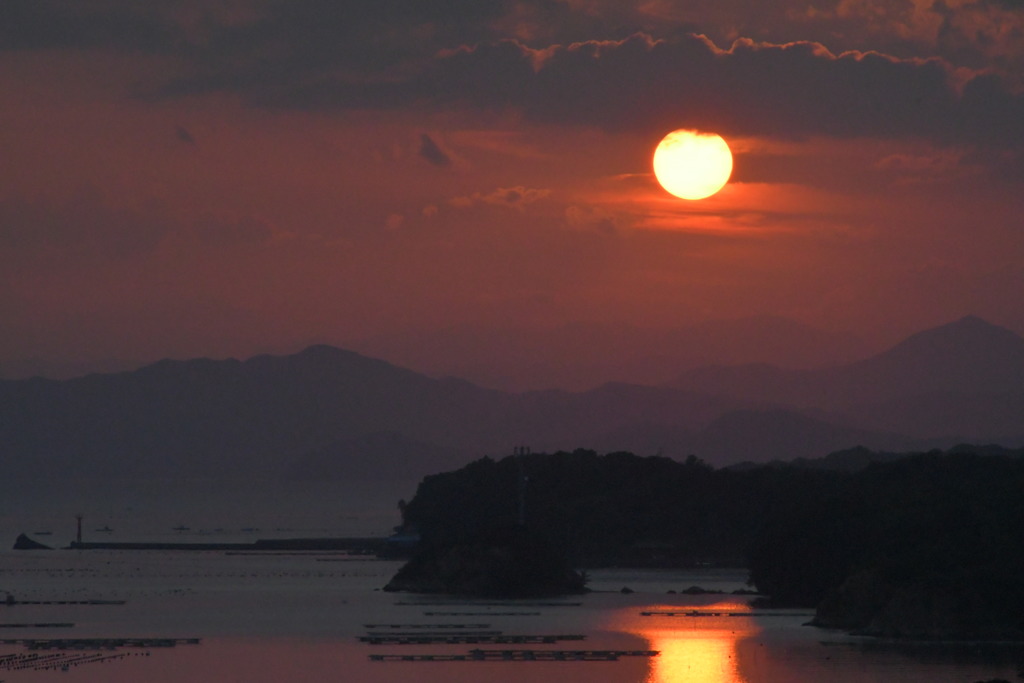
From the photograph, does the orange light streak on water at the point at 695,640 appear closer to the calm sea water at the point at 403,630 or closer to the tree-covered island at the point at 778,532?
the calm sea water at the point at 403,630

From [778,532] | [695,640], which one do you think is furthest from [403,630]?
[778,532]

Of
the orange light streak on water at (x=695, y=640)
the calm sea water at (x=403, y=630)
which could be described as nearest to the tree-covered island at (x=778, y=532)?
the calm sea water at (x=403, y=630)

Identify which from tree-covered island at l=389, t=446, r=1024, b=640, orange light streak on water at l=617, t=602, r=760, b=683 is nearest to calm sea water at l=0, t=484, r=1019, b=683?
orange light streak on water at l=617, t=602, r=760, b=683

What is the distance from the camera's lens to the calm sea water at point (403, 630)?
78938 millimetres

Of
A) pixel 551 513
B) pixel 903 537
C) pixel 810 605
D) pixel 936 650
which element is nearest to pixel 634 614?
pixel 810 605

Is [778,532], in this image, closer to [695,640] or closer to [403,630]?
[695,640]

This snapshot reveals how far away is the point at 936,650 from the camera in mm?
84312

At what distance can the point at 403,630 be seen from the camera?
97750mm

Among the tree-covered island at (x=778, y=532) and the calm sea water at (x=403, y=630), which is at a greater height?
the tree-covered island at (x=778, y=532)

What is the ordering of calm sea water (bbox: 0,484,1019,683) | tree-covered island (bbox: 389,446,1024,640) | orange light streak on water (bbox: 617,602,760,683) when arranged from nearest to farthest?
1. calm sea water (bbox: 0,484,1019,683)
2. orange light streak on water (bbox: 617,602,760,683)
3. tree-covered island (bbox: 389,446,1024,640)

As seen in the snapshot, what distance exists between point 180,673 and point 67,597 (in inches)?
1977

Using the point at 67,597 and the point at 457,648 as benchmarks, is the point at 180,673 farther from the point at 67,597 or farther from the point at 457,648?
the point at 67,597

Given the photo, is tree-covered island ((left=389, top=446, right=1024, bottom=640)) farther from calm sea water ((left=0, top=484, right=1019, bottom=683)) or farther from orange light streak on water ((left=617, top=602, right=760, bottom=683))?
orange light streak on water ((left=617, top=602, right=760, bottom=683))

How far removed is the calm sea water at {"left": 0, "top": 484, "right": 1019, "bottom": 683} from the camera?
7894 cm
